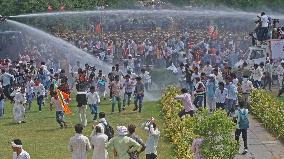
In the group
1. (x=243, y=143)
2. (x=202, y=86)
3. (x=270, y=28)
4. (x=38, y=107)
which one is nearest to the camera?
(x=243, y=143)

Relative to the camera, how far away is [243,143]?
22453 millimetres

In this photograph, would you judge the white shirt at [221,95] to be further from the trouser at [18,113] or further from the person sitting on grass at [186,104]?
the trouser at [18,113]

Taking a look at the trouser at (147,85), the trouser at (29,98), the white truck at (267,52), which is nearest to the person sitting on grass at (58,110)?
the trouser at (29,98)

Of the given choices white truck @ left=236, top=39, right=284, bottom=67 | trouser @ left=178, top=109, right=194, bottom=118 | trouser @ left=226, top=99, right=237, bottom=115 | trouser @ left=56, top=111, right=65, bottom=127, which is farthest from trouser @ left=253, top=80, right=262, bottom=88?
trouser @ left=56, top=111, right=65, bottom=127

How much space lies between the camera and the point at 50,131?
25.3 metres

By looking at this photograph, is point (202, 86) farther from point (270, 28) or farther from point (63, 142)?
point (270, 28)

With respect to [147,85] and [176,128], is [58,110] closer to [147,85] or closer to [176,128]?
[176,128]

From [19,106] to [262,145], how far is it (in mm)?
9493

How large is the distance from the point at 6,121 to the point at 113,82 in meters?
4.44

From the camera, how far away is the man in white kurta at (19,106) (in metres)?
27.0

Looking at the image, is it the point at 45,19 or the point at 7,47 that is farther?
the point at 45,19

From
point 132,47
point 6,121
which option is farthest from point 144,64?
point 6,121

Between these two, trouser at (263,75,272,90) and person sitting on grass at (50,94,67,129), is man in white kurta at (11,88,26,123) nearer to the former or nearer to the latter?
person sitting on grass at (50,94,67,129)

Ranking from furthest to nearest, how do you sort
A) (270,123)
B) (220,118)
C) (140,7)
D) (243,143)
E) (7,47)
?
(140,7) < (7,47) < (270,123) < (243,143) < (220,118)
